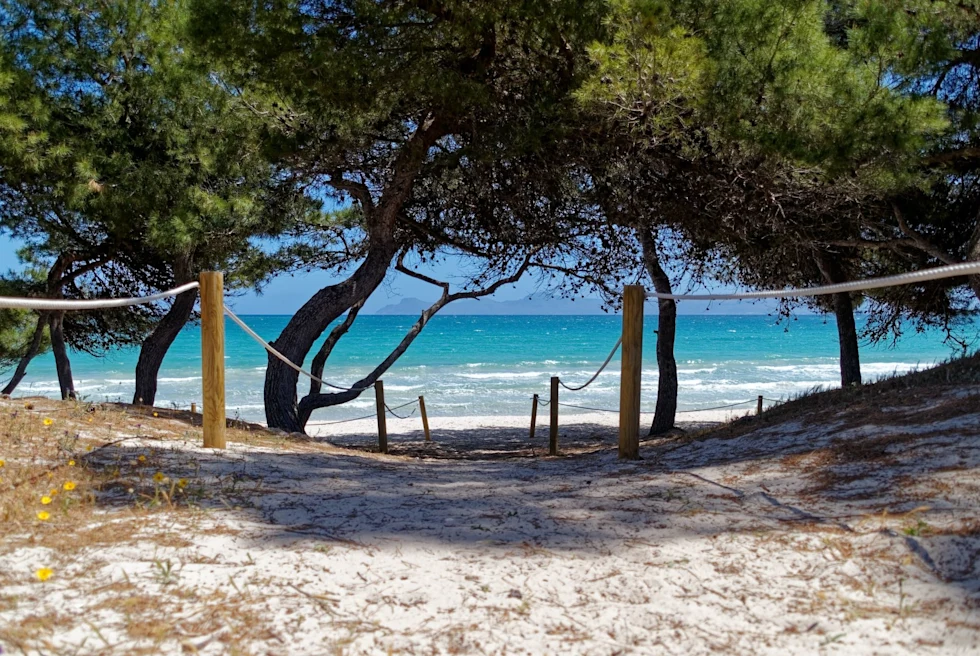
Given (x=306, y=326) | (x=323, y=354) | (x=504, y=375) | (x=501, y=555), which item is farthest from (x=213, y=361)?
(x=504, y=375)

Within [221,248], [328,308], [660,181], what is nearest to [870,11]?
[660,181]

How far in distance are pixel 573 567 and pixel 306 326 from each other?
5.72 metres

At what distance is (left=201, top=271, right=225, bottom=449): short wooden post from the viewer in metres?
4.77

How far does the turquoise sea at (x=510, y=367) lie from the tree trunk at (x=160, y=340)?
3690 mm

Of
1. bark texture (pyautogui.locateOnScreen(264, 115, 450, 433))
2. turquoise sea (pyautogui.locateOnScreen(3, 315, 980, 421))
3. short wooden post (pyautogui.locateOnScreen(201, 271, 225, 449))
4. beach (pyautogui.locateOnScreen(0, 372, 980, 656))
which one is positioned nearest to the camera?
beach (pyautogui.locateOnScreen(0, 372, 980, 656))

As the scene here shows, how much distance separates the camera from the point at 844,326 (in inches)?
388

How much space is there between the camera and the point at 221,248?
9328mm

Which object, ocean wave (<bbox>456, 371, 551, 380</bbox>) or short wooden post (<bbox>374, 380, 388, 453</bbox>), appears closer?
short wooden post (<bbox>374, 380, 388, 453</bbox>)

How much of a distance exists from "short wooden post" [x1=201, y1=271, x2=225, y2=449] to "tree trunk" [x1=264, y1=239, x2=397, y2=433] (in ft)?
9.82

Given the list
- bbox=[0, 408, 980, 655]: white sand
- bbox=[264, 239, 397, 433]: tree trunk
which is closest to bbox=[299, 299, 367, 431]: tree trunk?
bbox=[264, 239, 397, 433]: tree trunk

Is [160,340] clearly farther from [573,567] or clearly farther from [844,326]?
[844,326]

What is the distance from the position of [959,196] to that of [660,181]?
3.19 metres

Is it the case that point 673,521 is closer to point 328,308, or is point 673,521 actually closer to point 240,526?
point 240,526

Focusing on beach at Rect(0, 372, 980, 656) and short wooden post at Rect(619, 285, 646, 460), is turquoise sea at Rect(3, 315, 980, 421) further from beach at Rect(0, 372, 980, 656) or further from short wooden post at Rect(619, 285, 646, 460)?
beach at Rect(0, 372, 980, 656)
